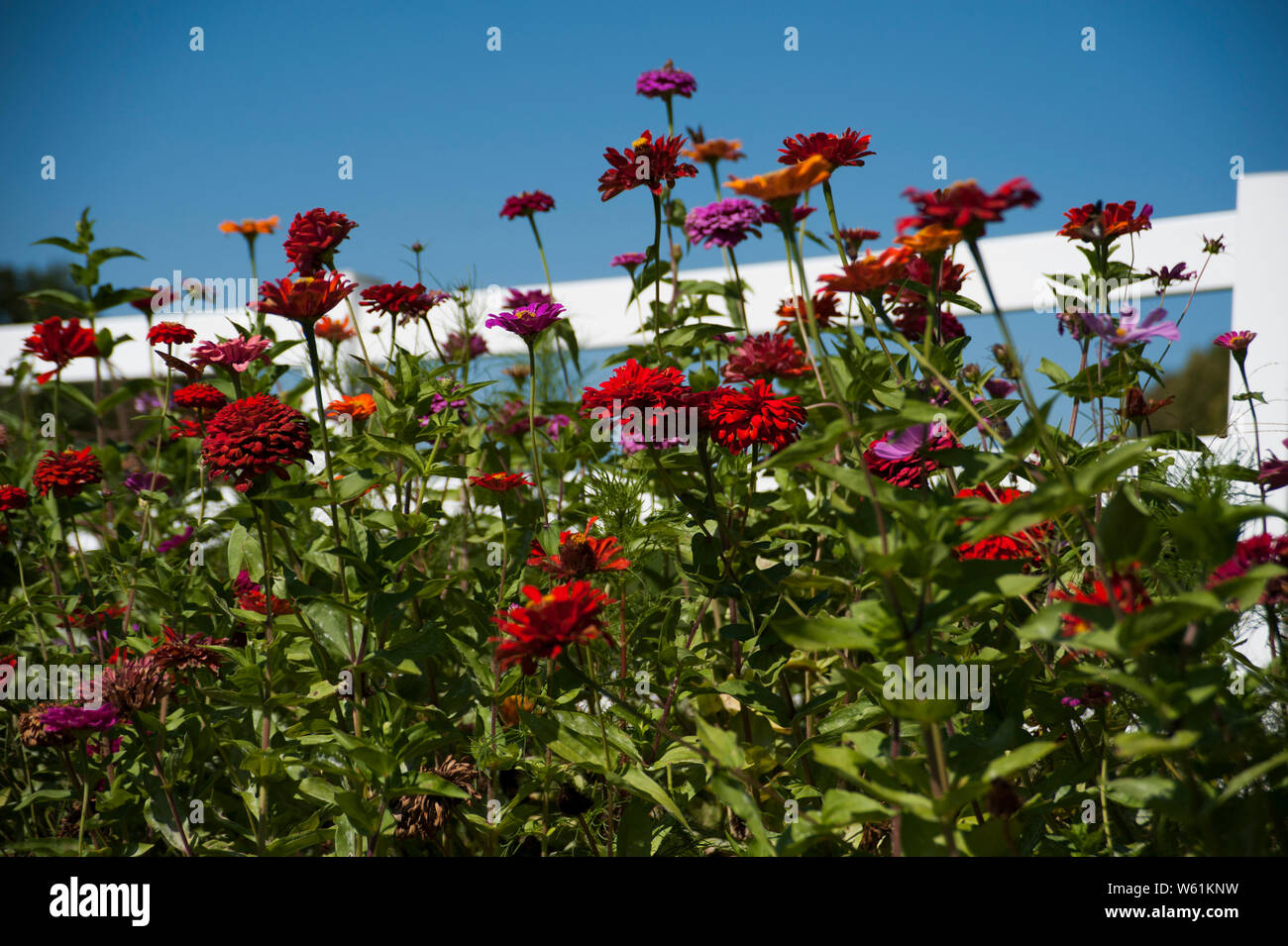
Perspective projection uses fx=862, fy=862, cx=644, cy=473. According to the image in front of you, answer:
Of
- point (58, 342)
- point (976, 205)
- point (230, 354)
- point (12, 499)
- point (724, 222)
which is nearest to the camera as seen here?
point (976, 205)

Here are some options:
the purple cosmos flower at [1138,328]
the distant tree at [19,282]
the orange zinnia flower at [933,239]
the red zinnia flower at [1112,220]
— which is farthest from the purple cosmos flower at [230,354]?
the distant tree at [19,282]

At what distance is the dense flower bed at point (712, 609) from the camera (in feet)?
2.38

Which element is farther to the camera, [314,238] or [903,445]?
[314,238]

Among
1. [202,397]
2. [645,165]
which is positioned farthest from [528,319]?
[202,397]

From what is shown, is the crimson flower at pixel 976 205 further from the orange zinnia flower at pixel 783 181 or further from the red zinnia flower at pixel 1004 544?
the red zinnia flower at pixel 1004 544

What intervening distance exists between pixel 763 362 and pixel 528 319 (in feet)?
1.21

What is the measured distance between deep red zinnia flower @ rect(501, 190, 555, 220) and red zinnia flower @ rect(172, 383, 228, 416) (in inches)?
26.9

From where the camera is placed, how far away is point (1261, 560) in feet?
2.67

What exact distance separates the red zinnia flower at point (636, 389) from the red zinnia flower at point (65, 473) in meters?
0.98

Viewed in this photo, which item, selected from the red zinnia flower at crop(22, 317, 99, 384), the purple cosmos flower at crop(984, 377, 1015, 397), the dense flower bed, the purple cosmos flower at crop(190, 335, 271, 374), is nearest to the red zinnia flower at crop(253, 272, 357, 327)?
the dense flower bed

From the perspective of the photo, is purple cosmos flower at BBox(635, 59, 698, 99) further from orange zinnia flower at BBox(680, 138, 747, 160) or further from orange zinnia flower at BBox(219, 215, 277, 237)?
orange zinnia flower at BBox(219, 215, 277, 237)

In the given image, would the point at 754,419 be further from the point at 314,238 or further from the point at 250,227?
the point at 250,227
